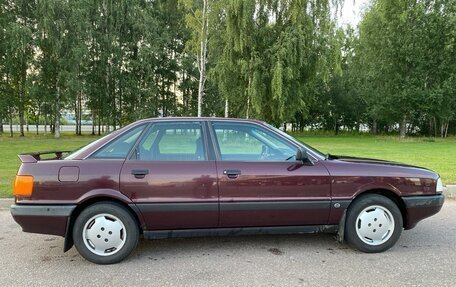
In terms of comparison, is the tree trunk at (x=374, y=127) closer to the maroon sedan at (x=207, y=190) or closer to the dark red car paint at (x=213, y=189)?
the maroon sedan at (x=207, y=190)

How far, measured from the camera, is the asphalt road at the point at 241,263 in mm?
3346

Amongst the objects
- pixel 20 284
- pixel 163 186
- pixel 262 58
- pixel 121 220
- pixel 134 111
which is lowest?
pixel 20 284

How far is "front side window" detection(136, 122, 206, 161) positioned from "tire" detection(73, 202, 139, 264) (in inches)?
26.8

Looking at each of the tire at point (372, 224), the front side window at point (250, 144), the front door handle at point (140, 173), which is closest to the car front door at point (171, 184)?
the front door handle at point (140, 173)

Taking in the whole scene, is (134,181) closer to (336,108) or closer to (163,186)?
(163,186)

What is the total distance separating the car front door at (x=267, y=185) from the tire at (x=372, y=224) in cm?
36

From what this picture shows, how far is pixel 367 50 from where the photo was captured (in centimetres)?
3131

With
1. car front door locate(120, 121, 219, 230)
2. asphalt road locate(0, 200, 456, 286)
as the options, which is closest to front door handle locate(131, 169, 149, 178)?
car front door locate(120, 121, 219, 230)

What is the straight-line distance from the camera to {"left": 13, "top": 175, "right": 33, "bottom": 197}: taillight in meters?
3.61

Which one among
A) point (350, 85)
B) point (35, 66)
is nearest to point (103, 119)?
point (35, 66)

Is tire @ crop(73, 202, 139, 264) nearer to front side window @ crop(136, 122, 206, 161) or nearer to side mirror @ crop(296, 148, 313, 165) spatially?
front side window @ crop(136, 122, 206, 161)

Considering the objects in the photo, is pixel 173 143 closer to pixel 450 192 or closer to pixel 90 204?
pixel 90 204

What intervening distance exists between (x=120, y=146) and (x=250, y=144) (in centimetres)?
153

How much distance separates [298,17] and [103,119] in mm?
21195
